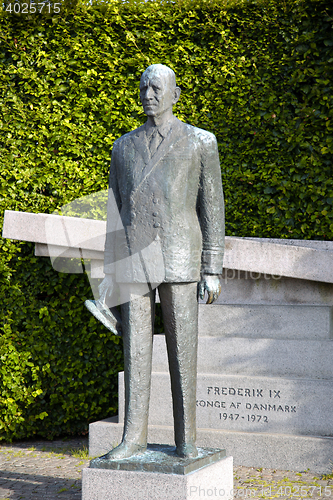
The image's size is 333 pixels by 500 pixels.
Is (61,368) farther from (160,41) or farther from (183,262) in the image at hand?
(160,41)

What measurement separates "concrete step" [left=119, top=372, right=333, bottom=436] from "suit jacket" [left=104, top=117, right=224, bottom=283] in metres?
2.13

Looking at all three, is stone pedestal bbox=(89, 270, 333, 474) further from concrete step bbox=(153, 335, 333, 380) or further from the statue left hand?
the statue left hand

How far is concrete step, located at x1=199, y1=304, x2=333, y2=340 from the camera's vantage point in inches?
218

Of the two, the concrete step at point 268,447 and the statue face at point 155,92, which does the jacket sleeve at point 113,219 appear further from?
the concrete step at point 268,447

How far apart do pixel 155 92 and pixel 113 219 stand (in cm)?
88

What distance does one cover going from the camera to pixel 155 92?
3.63m

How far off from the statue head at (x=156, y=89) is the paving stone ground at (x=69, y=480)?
254 centimetres

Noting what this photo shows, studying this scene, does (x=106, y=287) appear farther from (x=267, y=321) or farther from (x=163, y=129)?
(x=267, y=321)

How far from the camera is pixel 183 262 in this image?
11.9 ft

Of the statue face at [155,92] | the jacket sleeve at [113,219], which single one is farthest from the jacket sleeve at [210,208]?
the jacket sleeve at [113,219]

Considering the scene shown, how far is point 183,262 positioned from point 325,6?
4217 millimetres

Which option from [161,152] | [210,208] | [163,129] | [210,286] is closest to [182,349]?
[210,286]

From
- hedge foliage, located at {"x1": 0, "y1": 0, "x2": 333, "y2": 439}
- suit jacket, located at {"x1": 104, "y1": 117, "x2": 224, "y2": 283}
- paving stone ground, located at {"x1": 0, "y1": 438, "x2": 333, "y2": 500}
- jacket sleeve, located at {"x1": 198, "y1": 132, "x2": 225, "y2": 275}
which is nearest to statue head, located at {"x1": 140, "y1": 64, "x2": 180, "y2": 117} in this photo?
suit jacket, located at {"x1": 104, "y1": 117, "x2": 224, "y2": 283}

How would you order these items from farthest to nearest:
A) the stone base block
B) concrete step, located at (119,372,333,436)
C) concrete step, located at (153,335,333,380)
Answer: concrete step, located at (153,335,333,380) < concrete step, located at (119,372,333,436) < the stone base block
